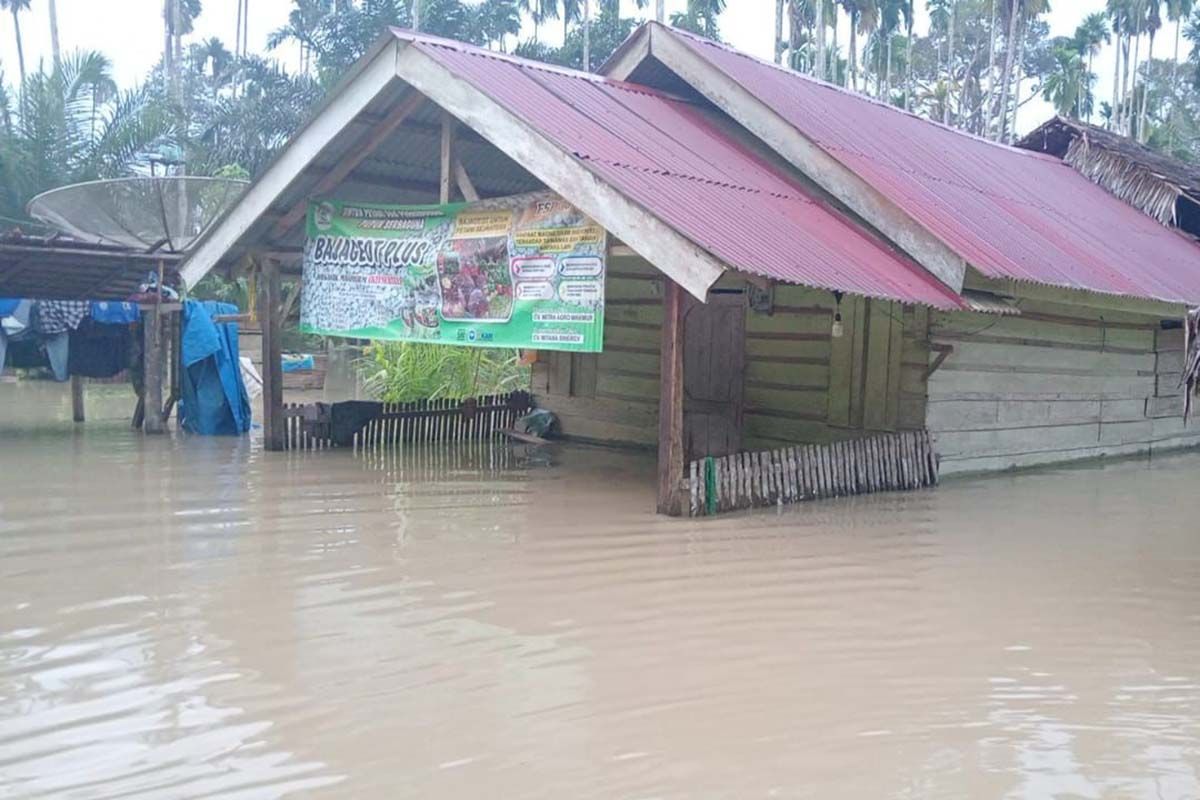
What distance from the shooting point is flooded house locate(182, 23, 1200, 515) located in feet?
29.7

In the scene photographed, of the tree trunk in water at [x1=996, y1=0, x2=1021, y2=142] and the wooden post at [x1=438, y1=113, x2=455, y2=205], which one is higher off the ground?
the tree trunk in water at [x1=996, y1=0, x2=1021, y2=142]

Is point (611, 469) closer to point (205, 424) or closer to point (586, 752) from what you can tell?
point (205, 424)

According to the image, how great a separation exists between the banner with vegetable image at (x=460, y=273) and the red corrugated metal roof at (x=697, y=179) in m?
0.70

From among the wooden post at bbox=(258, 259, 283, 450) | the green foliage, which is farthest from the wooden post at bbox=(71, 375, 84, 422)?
the wooden post at bbox=(258, 259, 283, 450)

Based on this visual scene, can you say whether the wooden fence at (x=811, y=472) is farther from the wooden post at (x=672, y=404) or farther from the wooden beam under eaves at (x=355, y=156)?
the wooden beam under eaves at (x=355, y=156)

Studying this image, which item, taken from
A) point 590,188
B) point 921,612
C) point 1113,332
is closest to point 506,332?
point 590,188

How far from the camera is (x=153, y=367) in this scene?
14.2m

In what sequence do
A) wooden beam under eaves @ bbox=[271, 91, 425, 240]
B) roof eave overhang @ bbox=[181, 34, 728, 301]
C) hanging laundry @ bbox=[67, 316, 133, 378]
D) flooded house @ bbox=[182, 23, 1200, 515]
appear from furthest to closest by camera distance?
1. hanging laundry @ bbox=[67, 316, 133, 378]
2. wooden beam under eaves @ bbox=[271, 91, 425, 240]
3. flooded house @ bbox=[182, 23, 1200, 515]
4. roof eave overhang @ bbox=[181, 34, 728, 301]

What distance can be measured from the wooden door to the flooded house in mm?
29

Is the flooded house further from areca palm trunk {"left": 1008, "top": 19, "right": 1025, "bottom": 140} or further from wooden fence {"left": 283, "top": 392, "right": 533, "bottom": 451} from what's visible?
areca palm trunk {"left": 1008, "top": 19, "right": 1025, "bottom": 140}

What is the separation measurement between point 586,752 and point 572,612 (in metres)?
1.91

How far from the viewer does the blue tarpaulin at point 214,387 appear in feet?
46.9

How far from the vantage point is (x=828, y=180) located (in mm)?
10922

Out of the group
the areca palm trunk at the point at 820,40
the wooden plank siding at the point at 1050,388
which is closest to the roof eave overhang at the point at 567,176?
the wooden plank siding at the point at 1050,388
